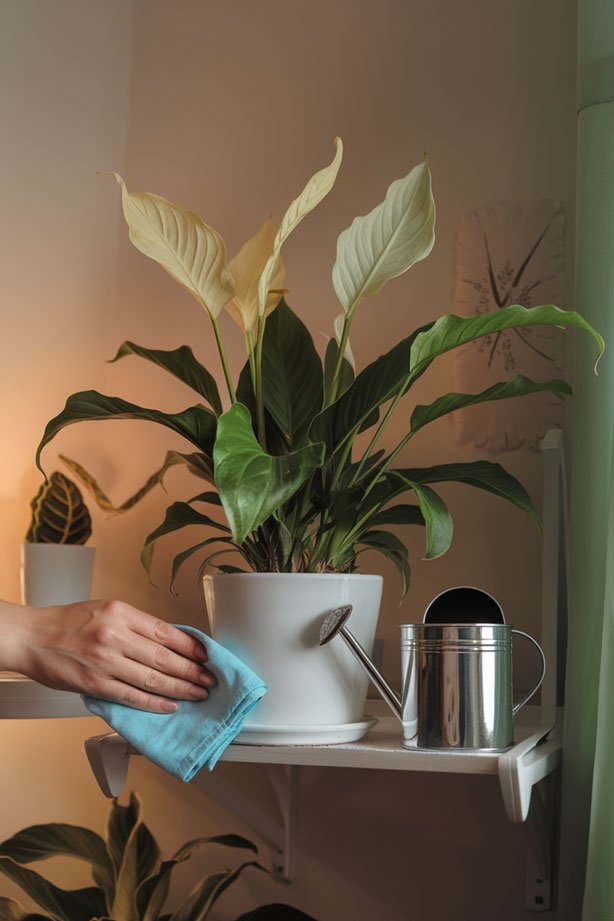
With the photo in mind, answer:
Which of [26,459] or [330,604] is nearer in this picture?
[330,604]

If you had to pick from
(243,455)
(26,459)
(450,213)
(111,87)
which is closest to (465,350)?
(450,213)

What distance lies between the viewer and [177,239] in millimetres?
896

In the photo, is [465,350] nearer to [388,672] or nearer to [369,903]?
[388,672]

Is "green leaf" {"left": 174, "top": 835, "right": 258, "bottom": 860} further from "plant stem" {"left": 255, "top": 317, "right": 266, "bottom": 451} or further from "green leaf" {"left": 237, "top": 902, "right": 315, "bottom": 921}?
"plant stem" {"left": 255, "top": 317, "right": 266, "bottom": 451}

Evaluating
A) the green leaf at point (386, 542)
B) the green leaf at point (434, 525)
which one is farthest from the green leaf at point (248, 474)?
the green leaf at point (386, 542)

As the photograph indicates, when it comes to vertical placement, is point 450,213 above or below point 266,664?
above

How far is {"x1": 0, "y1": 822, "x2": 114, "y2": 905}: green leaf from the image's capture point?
1070 millimetres

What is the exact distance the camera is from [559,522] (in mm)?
1063

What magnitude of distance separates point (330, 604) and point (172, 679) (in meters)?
0.16

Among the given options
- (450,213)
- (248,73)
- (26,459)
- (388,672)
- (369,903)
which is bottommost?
(369,903)

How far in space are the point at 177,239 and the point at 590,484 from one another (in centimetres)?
48

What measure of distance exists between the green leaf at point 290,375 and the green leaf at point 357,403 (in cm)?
5

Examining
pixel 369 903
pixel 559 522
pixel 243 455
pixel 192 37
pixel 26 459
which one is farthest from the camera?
pixel 192 37

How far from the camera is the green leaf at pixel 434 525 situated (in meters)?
0.83
